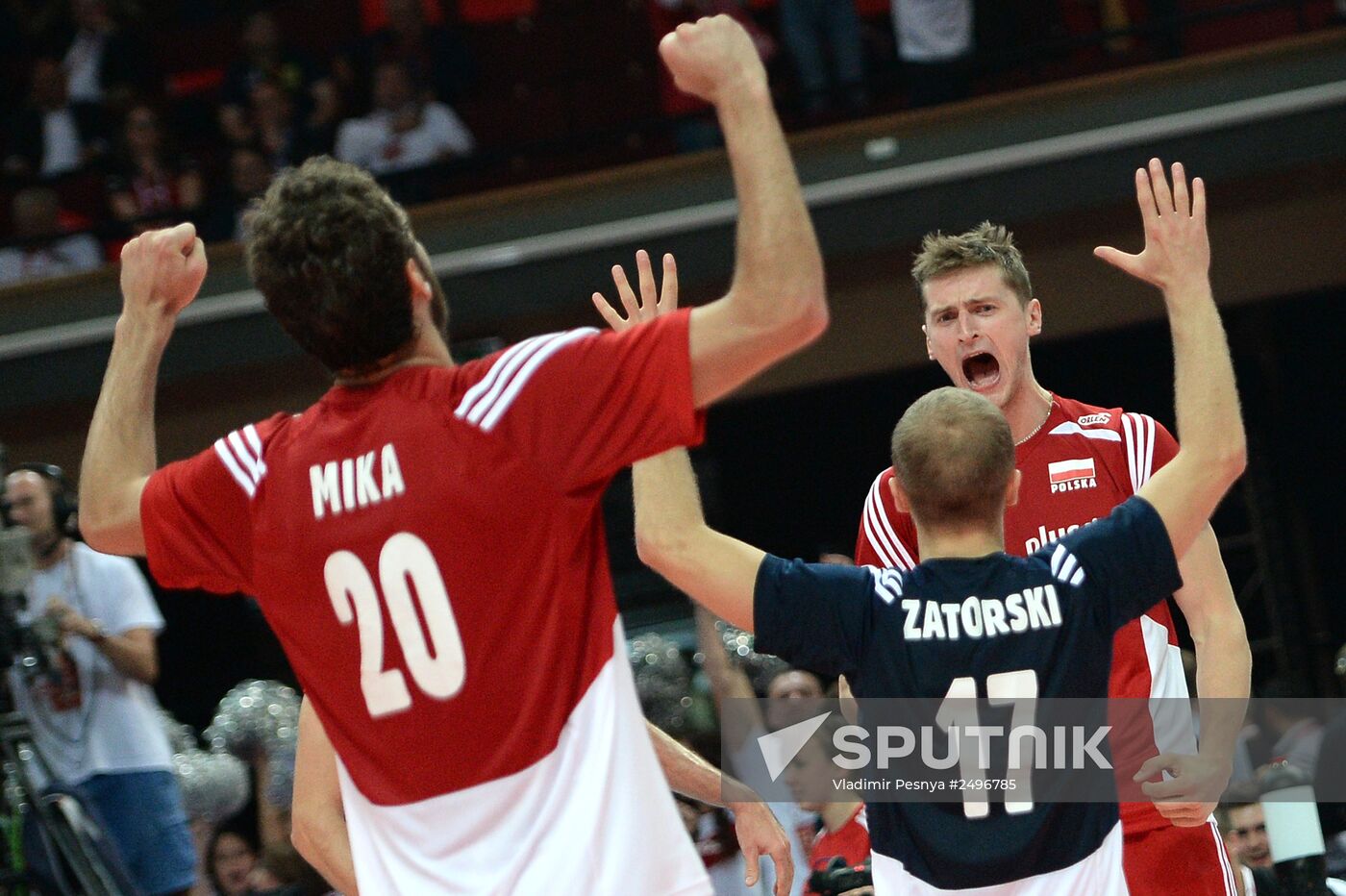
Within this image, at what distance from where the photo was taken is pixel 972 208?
368 inches

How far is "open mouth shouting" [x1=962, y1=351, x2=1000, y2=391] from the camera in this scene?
3746mm

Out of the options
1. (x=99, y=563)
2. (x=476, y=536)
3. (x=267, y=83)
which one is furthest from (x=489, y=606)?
(x=267, y=83)

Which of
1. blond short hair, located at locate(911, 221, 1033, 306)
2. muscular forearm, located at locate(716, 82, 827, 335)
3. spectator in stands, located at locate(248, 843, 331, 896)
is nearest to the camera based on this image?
muscular forearm, located at locate(716, 82, 827, 335)

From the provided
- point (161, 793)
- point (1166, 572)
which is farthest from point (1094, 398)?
point (1166, 572)

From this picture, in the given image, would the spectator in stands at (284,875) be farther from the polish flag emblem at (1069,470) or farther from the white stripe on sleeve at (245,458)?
the white stripe on sleeve at (245,458)

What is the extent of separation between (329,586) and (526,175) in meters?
8.26

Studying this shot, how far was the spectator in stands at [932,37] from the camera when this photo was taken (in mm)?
9711

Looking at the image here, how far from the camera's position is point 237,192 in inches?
A: 403

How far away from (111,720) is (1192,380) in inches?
178

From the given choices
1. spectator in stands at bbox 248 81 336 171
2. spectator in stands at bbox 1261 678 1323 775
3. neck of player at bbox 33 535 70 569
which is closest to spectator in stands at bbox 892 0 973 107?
spectator in stands at bbox 248 81 336 171

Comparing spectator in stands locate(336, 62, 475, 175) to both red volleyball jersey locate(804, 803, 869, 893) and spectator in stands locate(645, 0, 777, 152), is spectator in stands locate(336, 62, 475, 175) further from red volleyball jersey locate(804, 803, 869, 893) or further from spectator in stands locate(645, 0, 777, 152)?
red volleyball jersey locate(804, 803, 869, 893)

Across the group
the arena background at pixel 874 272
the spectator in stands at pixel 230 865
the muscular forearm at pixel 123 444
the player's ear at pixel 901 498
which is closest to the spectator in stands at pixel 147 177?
the arena background at pixel 874 272

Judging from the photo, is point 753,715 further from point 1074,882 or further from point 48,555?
point 1074,882

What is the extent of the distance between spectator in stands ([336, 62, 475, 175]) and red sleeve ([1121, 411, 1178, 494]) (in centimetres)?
717
